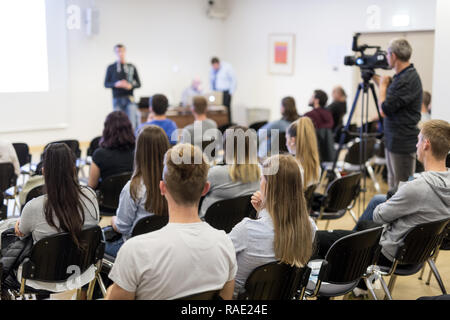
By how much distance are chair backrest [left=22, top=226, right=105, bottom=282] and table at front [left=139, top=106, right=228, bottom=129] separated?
7.04 meters

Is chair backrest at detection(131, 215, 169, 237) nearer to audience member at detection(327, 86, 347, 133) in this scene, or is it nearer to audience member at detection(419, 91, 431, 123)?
audience member at detection(419, 91, 431, 123)

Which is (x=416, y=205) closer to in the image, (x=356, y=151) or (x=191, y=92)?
(x=356, y=151)

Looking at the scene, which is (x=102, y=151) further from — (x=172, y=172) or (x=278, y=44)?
(x=278, y=44)

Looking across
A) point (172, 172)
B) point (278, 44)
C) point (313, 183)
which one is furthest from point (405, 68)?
point (278, 44)

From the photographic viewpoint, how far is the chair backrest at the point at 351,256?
8.59 ft

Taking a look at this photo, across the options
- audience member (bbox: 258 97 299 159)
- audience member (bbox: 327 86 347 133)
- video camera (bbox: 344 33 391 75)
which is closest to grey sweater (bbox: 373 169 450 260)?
video camera (bbox: 344 33 391 75)

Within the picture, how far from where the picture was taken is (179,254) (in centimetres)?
188

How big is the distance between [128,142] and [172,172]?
99.2 inches

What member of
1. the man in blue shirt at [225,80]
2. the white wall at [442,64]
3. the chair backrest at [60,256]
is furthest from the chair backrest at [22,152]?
the man in blue shirt at [225,80]

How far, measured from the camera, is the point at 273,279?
2.32 m

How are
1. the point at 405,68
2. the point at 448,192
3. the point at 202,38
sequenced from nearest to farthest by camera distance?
the point at 448,192 → the point at 405,68 → the point at 202,38

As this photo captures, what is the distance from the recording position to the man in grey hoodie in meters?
3.06

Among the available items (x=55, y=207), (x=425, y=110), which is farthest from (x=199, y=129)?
(x=55, y=207)
